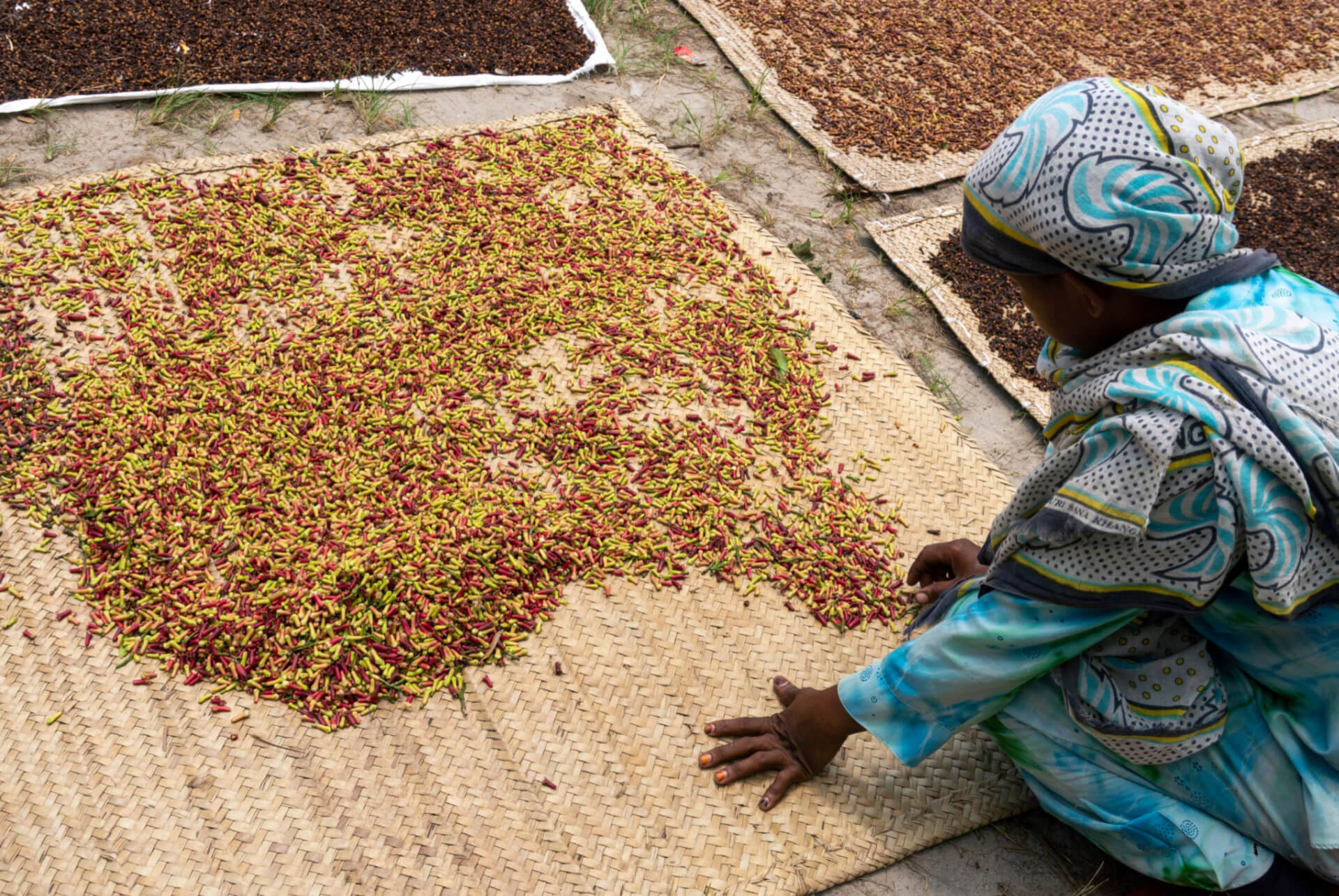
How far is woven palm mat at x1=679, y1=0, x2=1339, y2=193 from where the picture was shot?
3.80 m

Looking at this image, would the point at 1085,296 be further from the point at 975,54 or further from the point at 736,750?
the point at 975,54

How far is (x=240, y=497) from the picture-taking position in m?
2.34

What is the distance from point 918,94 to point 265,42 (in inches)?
106

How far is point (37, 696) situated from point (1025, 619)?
194cm

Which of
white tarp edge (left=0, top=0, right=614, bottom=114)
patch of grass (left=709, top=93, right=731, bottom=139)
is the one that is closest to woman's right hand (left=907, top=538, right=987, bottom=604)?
patch of grass (left=709, top=93, right=731, bottom=139)

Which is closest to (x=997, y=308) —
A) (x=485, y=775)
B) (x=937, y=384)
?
(x=937, y=384)

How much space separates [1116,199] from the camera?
51.4 inches

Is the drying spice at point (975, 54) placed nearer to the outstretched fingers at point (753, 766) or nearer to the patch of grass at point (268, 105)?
the patch of grass at point (268, 105)

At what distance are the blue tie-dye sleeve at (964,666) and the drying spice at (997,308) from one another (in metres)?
1.41

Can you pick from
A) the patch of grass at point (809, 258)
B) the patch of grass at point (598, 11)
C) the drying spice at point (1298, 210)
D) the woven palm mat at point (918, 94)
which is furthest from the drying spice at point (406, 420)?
the drying spice at point (1298, 210)

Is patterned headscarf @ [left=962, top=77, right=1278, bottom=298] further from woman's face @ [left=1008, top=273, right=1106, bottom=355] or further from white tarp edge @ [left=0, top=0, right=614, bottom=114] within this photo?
white tarp edge @ [left=0, top=0, right=614, bottom=114]

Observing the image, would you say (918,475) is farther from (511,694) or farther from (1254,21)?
(1254,21)

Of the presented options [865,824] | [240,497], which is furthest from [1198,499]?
[240,497]

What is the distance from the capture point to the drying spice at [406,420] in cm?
220
